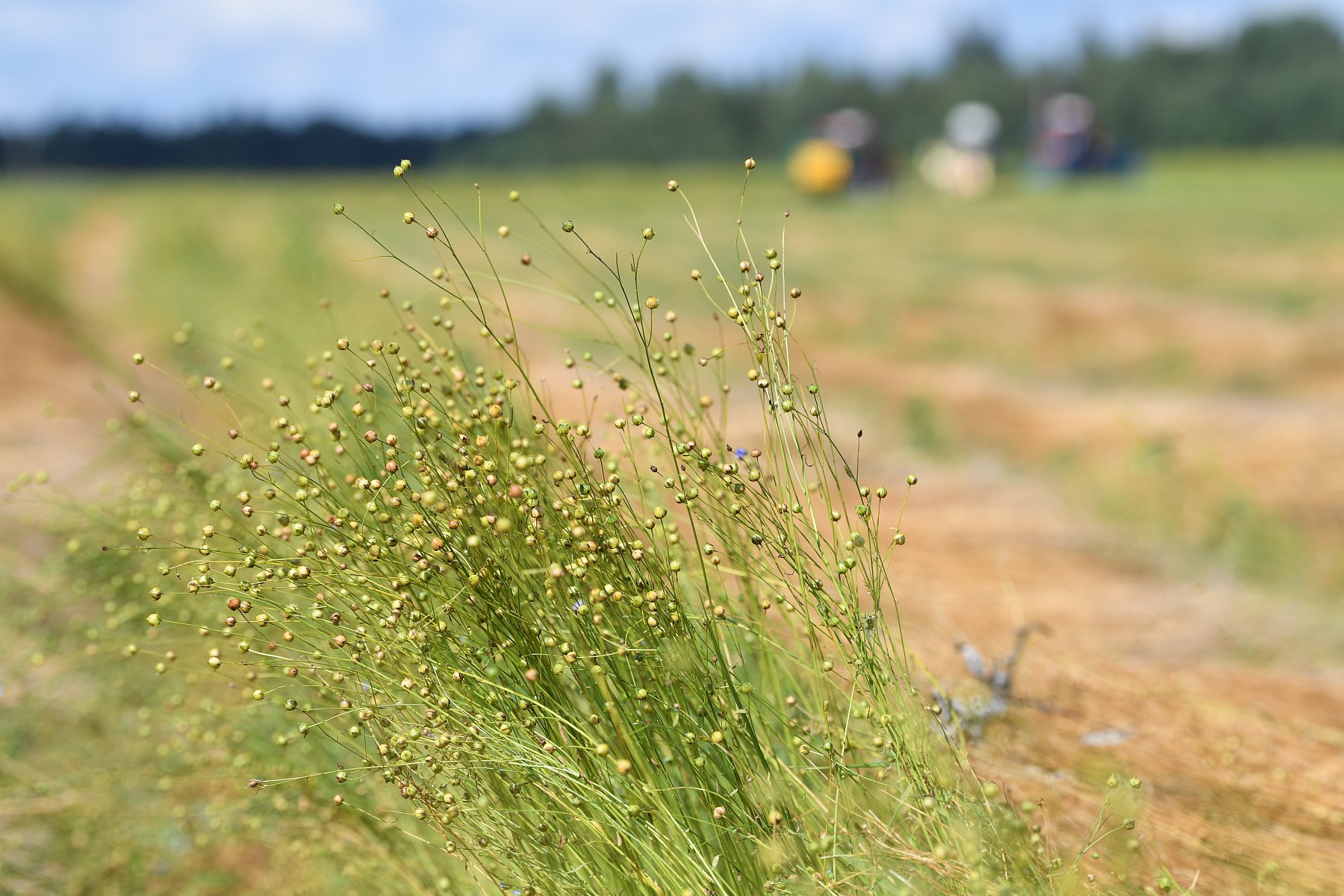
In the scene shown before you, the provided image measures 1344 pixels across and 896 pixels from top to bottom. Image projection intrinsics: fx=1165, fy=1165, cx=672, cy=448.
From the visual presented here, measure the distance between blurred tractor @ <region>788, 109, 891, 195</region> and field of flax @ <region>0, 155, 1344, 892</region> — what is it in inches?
808

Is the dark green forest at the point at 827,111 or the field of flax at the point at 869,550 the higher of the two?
the dark green forest at the point at 827,111

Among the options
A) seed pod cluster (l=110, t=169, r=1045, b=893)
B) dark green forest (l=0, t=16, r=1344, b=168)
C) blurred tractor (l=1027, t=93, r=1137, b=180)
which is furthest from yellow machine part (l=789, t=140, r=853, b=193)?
dark green forest (l=0, t=16, r=1344, b=168)

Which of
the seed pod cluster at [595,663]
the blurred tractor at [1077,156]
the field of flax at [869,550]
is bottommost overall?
the field of flax at [869,550]

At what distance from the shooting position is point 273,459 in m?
1.81

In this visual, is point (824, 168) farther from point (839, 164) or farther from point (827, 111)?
point (827, 111)

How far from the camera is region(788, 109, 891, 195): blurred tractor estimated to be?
34125 millimetres

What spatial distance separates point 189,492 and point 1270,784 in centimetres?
306

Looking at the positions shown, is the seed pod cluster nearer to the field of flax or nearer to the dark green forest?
the field of flax

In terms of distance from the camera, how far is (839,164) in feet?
112

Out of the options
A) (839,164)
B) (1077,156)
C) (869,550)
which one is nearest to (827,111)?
(1077,156)

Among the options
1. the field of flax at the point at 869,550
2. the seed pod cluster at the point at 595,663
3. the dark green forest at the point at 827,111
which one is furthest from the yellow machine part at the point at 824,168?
the dark green forest at the point at 827,111

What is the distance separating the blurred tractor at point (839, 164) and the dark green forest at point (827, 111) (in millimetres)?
33277

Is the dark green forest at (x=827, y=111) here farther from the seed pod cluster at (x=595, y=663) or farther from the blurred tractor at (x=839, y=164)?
the seed pod cluster at (x=595, y=663)

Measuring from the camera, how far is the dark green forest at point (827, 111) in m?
63.9
